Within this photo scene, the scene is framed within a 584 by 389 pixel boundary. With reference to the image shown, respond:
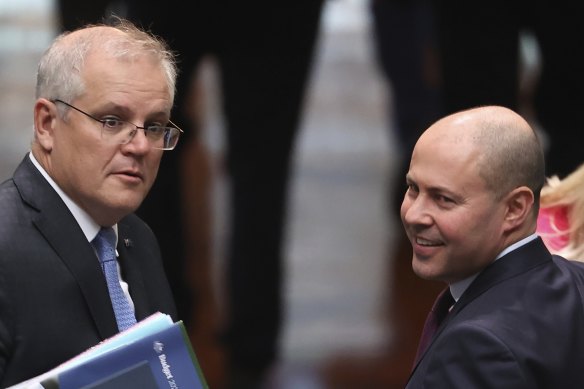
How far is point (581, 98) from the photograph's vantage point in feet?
17.8

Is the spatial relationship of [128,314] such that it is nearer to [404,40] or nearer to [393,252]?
[393,252]

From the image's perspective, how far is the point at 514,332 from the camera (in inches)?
90.6

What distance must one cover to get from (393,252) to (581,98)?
1949 mm

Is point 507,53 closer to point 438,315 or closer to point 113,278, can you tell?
point 438,315

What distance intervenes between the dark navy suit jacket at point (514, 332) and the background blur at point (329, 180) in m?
2.91

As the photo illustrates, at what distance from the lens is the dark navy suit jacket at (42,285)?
2.38 metres

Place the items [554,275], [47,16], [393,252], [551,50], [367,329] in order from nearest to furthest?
[554,275] < [551,50] < [367,329] < [393,252] < [47,16]

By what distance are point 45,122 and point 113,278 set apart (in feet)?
1.04

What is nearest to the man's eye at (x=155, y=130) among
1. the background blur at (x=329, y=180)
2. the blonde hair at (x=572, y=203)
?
the blonde hair at (x=572, y=203)

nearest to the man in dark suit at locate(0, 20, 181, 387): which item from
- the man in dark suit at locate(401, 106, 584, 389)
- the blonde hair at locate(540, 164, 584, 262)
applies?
the man in dark suit at locate(401, 106, 584, 389)

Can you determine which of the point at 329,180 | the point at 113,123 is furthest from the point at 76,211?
the point at 329,180

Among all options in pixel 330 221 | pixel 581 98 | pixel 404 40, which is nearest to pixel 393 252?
pixel 330 221

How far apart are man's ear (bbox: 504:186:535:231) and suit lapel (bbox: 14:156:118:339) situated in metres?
0.73

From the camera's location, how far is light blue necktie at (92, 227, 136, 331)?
102 inches
